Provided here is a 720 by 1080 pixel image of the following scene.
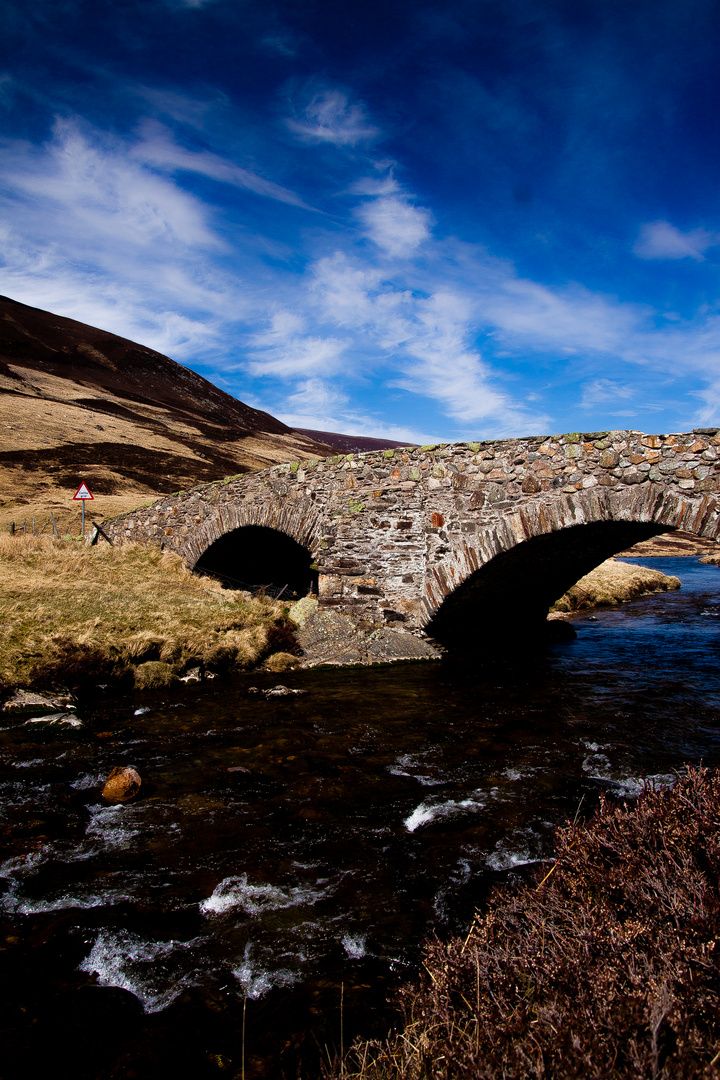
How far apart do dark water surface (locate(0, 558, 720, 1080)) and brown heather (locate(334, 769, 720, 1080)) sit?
881 millimetres

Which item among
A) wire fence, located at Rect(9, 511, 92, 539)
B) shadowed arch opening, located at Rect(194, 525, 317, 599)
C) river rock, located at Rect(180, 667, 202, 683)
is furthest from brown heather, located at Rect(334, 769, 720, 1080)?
wire fence, located at Rect(9, 511, 92, 539)

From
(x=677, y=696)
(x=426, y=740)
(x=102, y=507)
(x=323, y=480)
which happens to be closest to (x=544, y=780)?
(x=426, y=740)

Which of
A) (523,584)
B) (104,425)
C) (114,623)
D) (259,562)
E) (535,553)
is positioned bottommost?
(114,623)

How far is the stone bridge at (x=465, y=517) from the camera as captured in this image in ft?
30.1

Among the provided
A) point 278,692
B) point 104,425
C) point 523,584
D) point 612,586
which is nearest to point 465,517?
point 523,584

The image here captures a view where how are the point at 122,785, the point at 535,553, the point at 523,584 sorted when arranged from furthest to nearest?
the point at 523,584 < the point at 535,553 < the point at 122,785

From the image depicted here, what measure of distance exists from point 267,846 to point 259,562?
49.6 feet

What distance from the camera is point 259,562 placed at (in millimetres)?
19641

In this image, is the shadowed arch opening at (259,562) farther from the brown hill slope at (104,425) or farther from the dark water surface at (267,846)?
the brown hill slope at (104,425)

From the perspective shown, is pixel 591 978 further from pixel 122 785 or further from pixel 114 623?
pixel 114 623

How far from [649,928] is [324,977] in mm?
2038

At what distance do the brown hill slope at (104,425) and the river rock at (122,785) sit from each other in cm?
2253

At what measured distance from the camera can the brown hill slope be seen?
3534 centimetres

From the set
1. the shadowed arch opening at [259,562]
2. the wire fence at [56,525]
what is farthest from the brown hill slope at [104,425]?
the shadowed arch opening at [259,562]
